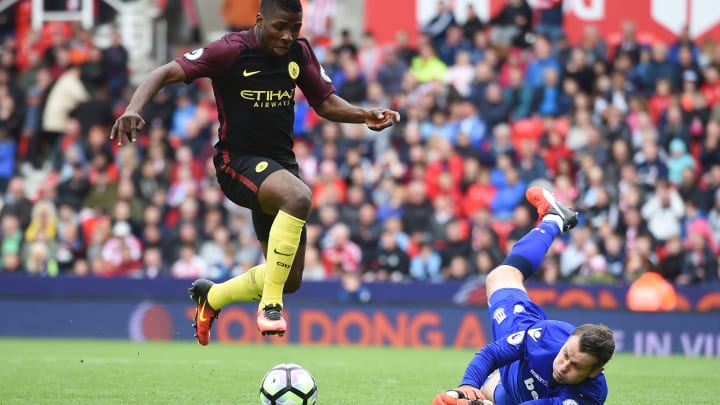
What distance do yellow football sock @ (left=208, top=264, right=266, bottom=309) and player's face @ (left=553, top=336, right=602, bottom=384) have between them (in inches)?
98.9

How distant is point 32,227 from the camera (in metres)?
17.5

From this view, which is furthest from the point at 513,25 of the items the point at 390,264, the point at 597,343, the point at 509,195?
the point at 597,343

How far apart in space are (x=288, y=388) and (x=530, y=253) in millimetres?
2333

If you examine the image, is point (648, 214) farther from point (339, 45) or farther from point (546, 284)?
point (339, 45)

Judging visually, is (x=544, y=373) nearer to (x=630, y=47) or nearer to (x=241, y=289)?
(x=241, y=289)

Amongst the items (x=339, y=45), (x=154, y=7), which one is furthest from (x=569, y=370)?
(x=154, y=7)

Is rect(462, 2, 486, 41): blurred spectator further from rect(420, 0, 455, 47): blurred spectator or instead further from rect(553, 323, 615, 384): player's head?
rect(553, 323, 615, 384): player's head

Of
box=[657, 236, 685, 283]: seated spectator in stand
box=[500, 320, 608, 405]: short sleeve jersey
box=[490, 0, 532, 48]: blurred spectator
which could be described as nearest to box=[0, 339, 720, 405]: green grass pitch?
box=[500, 320, 608, 405]: short sleeve jersey

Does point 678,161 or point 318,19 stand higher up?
point 318,19

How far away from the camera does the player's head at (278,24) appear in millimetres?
Result: 8156

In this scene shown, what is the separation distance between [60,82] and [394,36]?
19.0 feet

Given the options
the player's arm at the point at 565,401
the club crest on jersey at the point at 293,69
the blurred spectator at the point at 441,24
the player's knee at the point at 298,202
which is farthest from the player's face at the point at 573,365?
the blurred spectator at the point at 441,24

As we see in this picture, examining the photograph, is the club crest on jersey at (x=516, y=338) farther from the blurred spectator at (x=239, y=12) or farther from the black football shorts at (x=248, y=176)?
the blurred spectator at (x=239, y=12)

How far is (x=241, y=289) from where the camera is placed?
898 cm
